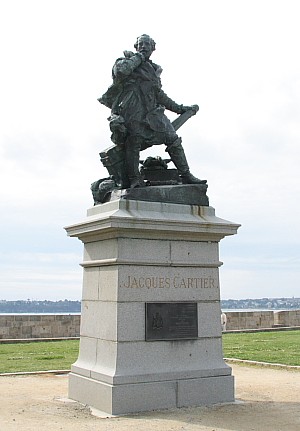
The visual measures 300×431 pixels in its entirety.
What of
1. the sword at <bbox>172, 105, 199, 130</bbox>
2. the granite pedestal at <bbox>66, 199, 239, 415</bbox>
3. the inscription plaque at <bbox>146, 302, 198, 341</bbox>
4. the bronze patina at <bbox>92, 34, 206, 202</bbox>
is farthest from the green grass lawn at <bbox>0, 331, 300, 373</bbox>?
the sword at <bbox>172, 105, 199, 130</bbox>

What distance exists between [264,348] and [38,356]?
6177 millimetres

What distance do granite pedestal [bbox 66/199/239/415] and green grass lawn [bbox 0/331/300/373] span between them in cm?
476

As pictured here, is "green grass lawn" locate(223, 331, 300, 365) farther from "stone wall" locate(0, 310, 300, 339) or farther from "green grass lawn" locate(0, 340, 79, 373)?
"stone wall" locate(0, 310, 300, 339)

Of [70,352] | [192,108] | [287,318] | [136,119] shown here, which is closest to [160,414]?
[136,119]

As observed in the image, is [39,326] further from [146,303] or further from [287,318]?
[146,303]

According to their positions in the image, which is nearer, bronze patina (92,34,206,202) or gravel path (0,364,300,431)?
gravel path (0,364,300,431)

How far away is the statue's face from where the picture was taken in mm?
9844

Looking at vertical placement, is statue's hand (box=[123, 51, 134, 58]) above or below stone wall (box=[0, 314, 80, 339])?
above

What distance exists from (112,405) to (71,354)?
8.26 m

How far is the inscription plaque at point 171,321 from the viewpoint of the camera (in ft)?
28.7

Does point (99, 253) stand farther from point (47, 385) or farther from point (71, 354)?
point (71, 354)

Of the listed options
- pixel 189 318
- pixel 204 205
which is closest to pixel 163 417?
pixel 189 318

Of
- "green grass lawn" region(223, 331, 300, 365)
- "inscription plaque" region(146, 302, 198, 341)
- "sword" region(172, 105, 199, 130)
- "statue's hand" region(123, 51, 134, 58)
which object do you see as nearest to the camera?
A: "inscription plaque" region(146, 302, 198, 341)

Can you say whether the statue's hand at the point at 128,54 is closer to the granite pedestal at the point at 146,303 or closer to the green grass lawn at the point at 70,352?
the granite pedestal at the point at 146,303
